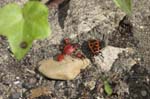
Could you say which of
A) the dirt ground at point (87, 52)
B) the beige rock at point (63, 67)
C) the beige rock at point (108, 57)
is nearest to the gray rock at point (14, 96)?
the dirt ground at point (87, 52)

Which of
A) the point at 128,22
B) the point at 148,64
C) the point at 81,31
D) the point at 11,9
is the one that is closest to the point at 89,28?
the point at 81,31

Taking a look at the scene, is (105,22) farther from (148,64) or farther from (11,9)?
(11,9)

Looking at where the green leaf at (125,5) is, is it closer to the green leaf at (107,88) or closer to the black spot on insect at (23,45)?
the black spot on insect at (23,45)

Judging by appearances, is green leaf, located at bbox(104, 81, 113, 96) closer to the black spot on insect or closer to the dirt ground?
the dirt ground

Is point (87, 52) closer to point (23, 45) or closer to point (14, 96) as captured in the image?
point (14, 96)

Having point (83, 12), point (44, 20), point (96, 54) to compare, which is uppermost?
point (44, 20)

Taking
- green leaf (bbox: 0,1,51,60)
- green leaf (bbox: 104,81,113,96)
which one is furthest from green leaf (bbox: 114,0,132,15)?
green leaf (bbox: 104,81,113,96)
